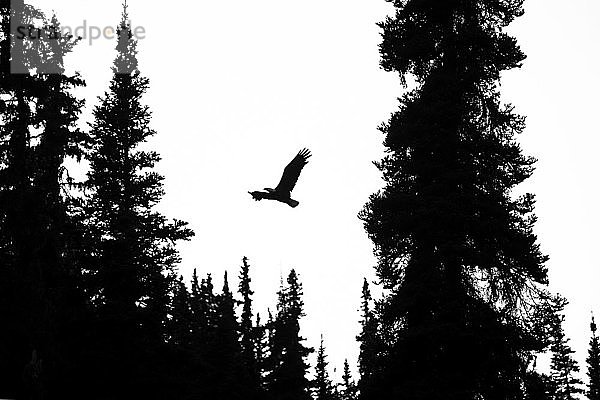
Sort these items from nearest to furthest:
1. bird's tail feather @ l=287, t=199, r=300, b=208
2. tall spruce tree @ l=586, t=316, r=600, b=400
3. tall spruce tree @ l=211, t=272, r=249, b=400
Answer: bird's tail feather @ l=287, t=199, r=300, b=208, tall spruce tree @ l=211, t=272, r=249, b=400, tall spruce tree @ l=586, t=316, r=600, b=400

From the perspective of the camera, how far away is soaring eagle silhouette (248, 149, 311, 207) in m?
14.4

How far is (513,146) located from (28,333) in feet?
41.9

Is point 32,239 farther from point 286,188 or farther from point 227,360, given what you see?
point 227,360

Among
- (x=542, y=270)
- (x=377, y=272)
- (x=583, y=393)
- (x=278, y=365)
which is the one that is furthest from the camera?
(x=583, y=393)

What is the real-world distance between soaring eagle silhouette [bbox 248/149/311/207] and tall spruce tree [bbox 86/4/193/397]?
696cm

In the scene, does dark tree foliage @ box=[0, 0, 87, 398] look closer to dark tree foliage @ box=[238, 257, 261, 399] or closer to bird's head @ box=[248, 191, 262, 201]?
bird's head @ box=[248, 191, 262, 201]

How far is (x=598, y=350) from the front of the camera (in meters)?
59.6

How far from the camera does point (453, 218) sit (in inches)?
645

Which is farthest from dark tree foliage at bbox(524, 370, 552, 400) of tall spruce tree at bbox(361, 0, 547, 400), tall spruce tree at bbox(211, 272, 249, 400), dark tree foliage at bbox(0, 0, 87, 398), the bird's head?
tall spruce tree at bbox(211, 272, 249, 400)

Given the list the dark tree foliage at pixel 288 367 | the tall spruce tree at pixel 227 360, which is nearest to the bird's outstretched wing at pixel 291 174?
the tall spruce tree at pixel 227 360

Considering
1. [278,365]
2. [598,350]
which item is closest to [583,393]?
[598,350]

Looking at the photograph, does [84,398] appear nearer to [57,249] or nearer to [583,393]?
[57,249]

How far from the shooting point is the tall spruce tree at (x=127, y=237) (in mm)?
19500

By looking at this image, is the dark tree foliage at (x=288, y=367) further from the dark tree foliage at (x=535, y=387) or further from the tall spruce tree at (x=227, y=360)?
the dark tree foliage at (x=535, y=387)
